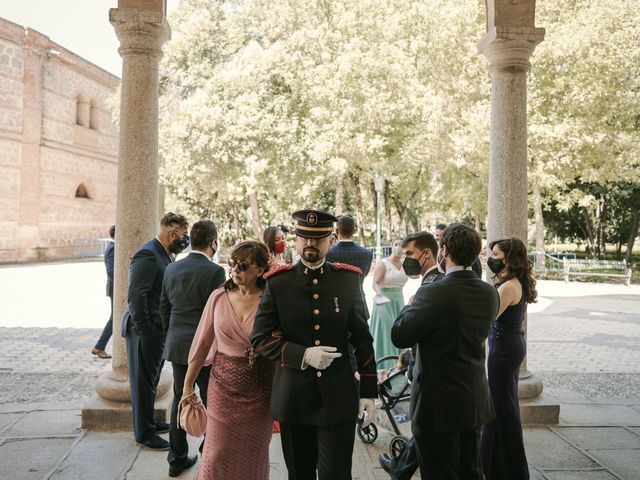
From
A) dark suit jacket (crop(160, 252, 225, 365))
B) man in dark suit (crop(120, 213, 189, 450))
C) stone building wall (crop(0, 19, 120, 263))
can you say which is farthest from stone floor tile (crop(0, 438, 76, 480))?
stone building wall (crop(0, 19, 120, 263))

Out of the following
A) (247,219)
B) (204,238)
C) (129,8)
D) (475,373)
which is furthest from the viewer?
(247,219)

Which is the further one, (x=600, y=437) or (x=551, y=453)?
(x=600, y=437)

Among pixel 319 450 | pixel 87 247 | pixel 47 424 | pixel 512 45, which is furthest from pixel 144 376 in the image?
pixel 87 247

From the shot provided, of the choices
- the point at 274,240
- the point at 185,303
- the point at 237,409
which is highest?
the point at 274,240

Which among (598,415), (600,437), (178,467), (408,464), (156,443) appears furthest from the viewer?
(598,415)

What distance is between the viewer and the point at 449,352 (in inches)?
127

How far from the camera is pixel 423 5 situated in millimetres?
23578

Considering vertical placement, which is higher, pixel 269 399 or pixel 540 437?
pixel 269 399

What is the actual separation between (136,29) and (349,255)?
3.18 m

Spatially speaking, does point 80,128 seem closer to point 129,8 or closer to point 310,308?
point 129,8

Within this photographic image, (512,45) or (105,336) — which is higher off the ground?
(512,45)

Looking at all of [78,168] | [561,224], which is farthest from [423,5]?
[78,168]

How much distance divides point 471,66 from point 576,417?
55.0ft

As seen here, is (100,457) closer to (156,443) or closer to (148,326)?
(156,443)
